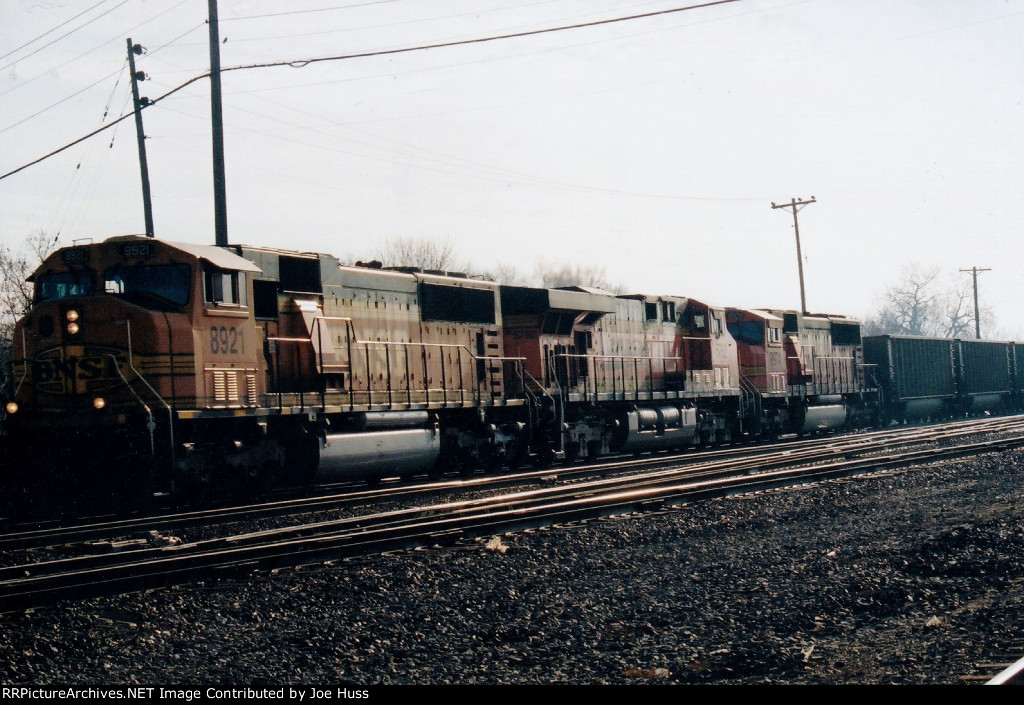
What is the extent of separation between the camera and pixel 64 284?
40.8 ft

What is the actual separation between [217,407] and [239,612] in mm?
6210

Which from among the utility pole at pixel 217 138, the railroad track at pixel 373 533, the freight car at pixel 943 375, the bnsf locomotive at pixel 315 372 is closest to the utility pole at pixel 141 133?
the utility pole at pixel 217 138

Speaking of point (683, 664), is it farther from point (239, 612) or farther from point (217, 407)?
point (217, 407)

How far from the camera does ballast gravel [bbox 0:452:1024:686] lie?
521 centimetres

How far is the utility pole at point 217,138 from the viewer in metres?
16.7

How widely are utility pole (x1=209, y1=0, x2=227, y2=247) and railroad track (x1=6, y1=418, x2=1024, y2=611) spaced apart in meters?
7.12

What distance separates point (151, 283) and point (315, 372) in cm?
272

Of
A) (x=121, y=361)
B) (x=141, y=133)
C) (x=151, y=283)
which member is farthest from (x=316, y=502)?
(x=141, y=133)

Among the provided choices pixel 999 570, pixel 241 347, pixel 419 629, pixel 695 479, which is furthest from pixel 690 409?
pixel 419 629

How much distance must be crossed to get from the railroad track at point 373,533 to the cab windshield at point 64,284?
450cm

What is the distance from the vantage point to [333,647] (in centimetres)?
568

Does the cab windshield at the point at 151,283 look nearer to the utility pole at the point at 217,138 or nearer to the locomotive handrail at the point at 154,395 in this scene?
the locomotive handrail at the point at 154,395

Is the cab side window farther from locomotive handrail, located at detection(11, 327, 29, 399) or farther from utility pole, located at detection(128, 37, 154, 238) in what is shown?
utility pole, located at detection(128, 37, 154, 238)

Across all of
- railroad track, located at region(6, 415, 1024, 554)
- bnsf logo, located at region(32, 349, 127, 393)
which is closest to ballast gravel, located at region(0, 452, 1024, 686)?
railroad track, located at region(6, 415, 1024, 554)
